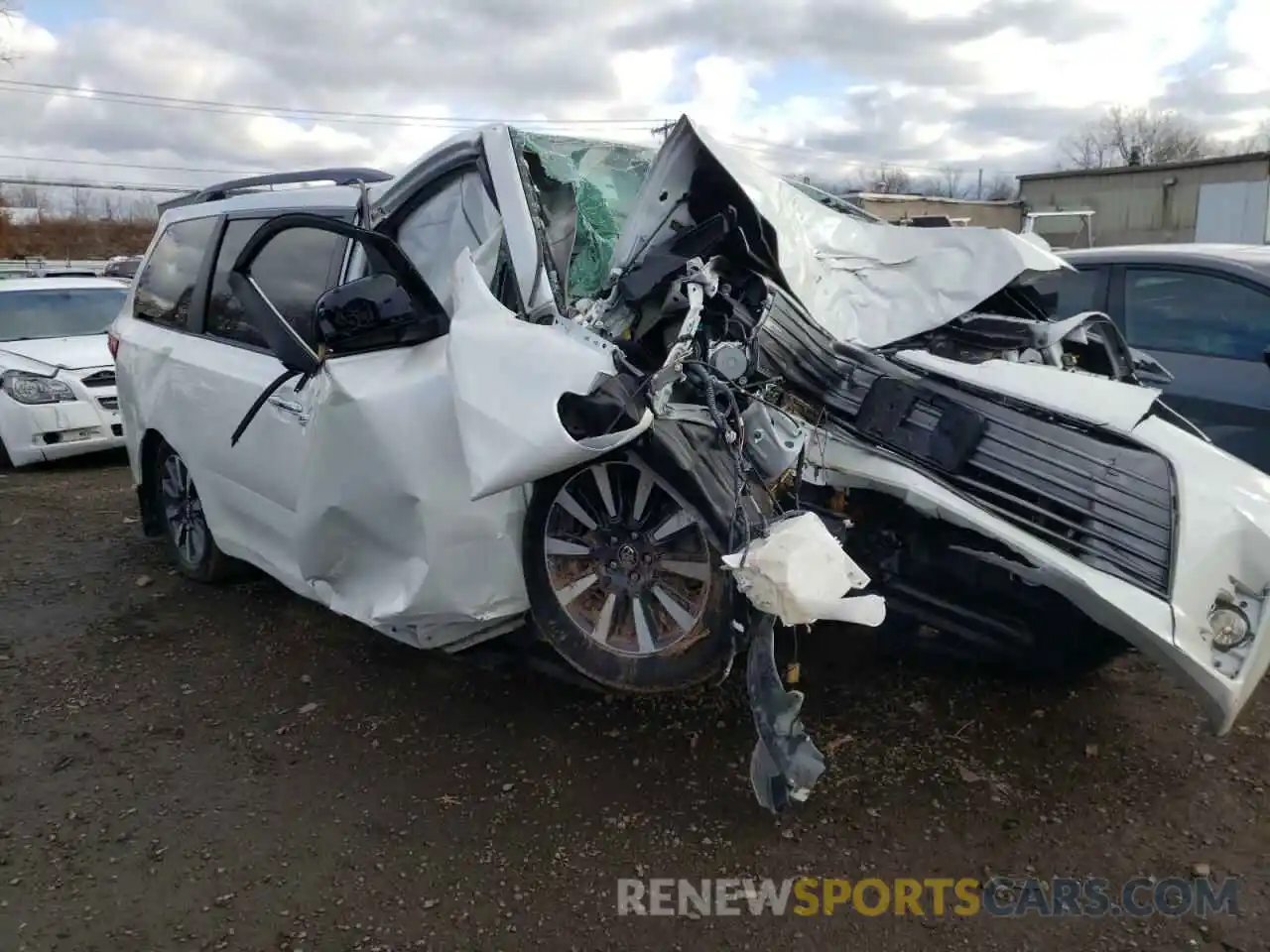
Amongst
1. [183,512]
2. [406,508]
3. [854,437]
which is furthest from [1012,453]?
[183,512]

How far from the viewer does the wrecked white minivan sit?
9.00 feet

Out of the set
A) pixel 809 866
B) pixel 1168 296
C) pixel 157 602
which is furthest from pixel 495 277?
pixel 1168 296

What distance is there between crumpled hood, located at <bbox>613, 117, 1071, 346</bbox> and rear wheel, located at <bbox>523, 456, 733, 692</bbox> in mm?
758

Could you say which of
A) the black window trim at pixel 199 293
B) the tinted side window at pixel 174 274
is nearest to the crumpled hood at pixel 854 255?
the black window trim at pixel 199 293

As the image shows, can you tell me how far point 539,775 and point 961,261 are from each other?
2.35 m

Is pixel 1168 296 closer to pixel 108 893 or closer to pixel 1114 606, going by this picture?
pixel 1114 606

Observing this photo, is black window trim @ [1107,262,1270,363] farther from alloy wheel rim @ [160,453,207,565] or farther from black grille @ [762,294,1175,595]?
alloy wheel rim @ [160,453,207,565]

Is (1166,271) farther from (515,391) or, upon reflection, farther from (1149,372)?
(515,391)

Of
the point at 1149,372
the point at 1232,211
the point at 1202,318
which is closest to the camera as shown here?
the point at 1149,372

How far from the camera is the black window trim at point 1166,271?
5009 mm

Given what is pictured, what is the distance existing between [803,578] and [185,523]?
3.94 metres

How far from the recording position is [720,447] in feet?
9.83

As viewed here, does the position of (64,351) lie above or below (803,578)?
below

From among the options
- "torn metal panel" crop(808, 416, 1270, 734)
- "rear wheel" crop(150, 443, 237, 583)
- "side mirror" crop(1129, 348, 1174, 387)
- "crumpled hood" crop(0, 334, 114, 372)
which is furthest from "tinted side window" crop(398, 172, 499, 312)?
"crumpled hood" crop(0, 334, 114, 372)
